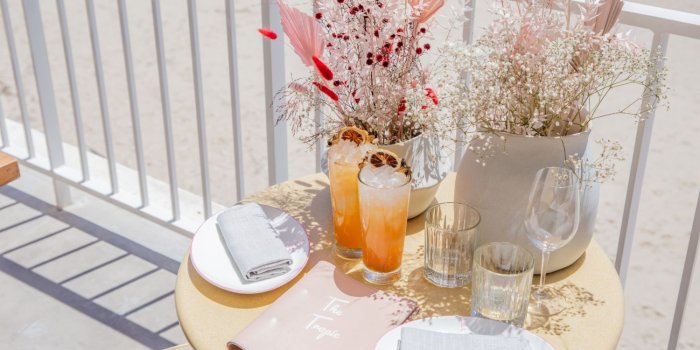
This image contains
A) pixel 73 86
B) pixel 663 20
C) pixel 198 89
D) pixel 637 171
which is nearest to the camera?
pixel 663 20

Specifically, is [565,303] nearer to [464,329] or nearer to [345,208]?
[464,329]

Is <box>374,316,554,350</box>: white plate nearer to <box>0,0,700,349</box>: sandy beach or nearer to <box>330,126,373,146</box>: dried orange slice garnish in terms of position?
<box>330,126,373,146</box>: dried orange slice garnish

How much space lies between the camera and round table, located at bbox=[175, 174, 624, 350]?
3.84 feet

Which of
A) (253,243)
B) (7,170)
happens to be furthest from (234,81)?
(253,243)

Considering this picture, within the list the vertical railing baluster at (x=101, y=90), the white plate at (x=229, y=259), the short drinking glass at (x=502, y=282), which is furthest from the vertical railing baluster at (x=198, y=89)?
the short drinking glass at (x=502, y=282)

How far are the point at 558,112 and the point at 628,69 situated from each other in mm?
111

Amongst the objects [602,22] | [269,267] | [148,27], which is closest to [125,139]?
[148,27]

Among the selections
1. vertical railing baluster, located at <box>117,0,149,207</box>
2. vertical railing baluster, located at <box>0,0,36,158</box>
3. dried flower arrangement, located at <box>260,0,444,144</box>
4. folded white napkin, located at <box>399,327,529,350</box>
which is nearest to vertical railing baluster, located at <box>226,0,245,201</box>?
vertical railing baluster, located at <box>117,0,149,207</box>

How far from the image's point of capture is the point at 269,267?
1.26 metres

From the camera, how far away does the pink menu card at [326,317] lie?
3.67ft

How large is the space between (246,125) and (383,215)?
271 centimetres

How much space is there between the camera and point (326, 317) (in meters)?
1.16

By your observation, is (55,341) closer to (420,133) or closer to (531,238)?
(420,133)

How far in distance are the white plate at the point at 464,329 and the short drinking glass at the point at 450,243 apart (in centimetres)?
10
